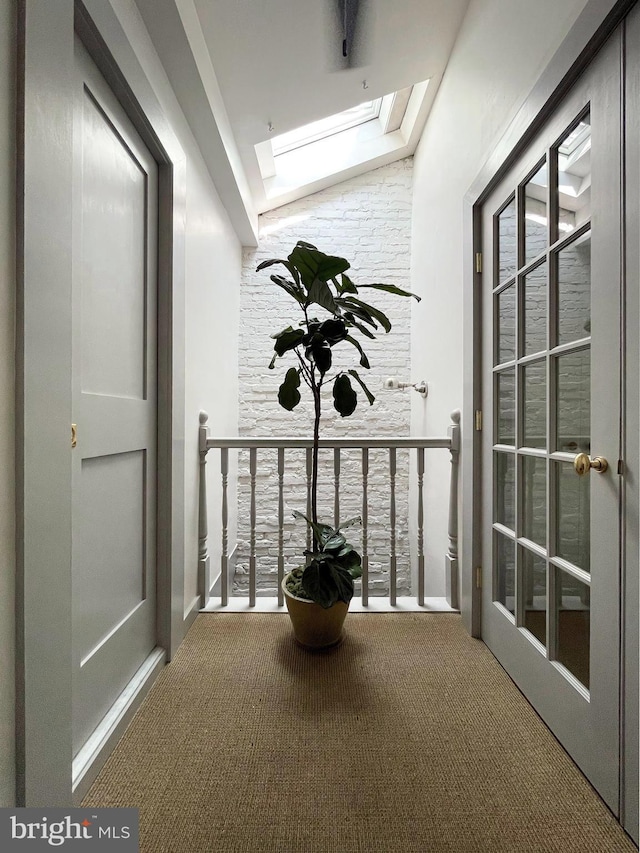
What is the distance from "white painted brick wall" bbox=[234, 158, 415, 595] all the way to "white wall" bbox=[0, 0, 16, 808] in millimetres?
2657

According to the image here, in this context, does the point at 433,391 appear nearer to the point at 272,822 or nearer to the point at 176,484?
the point at 176,484

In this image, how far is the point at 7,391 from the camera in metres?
0.78

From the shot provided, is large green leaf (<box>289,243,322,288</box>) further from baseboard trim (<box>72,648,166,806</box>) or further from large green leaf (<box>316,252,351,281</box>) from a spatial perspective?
baseboard trim (<box>72,648,166,806</box>)

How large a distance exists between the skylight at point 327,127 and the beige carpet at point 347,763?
3.26m

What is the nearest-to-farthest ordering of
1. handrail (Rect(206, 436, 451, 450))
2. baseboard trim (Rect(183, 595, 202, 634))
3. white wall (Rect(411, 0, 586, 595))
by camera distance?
white wall (Rect(411, 0, 586, 595)) < baseboard trim (Rect(183, 595, 202, 634)) < handrail (Rect(206, 436, 451, 450))

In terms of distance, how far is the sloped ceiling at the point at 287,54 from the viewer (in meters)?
1.69

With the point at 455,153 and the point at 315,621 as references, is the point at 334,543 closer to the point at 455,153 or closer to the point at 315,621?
the point at 315,621

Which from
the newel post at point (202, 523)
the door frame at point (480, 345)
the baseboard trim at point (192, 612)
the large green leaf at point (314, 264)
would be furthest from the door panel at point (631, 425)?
the newel post at point (202, 523)

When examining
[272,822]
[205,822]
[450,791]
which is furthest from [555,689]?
[205,822]

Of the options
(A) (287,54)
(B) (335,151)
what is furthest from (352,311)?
(B) (335,151)

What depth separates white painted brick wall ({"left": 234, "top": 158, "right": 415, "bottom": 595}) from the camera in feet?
11.3

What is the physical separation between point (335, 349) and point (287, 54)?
185 centimetres

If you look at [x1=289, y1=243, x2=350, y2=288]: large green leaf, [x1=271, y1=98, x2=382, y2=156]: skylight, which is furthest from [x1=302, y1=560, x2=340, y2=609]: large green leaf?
[x1=271, y1=98, x2=382, y2=156]: skylight

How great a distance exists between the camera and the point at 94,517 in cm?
123
